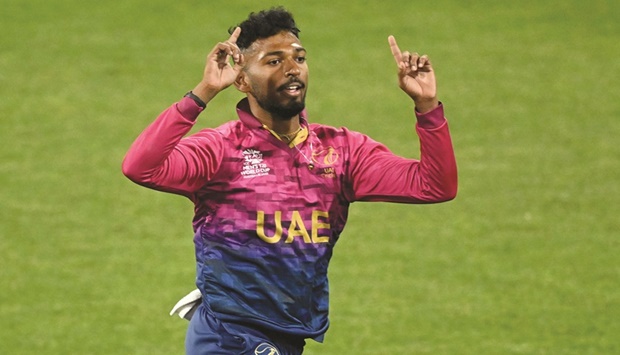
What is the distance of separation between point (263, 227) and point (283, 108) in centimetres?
48

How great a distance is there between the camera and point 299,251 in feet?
19.5

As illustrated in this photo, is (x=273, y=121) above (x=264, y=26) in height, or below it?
below

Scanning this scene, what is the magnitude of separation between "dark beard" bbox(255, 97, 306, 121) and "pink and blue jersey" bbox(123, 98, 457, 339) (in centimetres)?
8

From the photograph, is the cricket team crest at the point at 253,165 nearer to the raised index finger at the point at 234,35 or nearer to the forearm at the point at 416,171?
the forearm at the point at 416,171

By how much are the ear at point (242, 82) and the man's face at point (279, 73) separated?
22mm

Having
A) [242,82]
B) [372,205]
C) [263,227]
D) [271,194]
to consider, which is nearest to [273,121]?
[242,82]

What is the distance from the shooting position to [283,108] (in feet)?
19.5

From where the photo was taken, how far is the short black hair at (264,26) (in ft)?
19.6

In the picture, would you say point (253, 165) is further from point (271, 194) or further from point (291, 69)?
point (291, 69)

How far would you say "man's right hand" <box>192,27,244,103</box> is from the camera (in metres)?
5.52

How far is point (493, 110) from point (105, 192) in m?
3.51

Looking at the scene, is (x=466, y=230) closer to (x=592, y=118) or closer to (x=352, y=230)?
(x=352, y=230)

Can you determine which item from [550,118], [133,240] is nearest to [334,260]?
[133,240]

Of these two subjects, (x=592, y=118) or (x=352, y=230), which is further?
(x=592, y=118)
